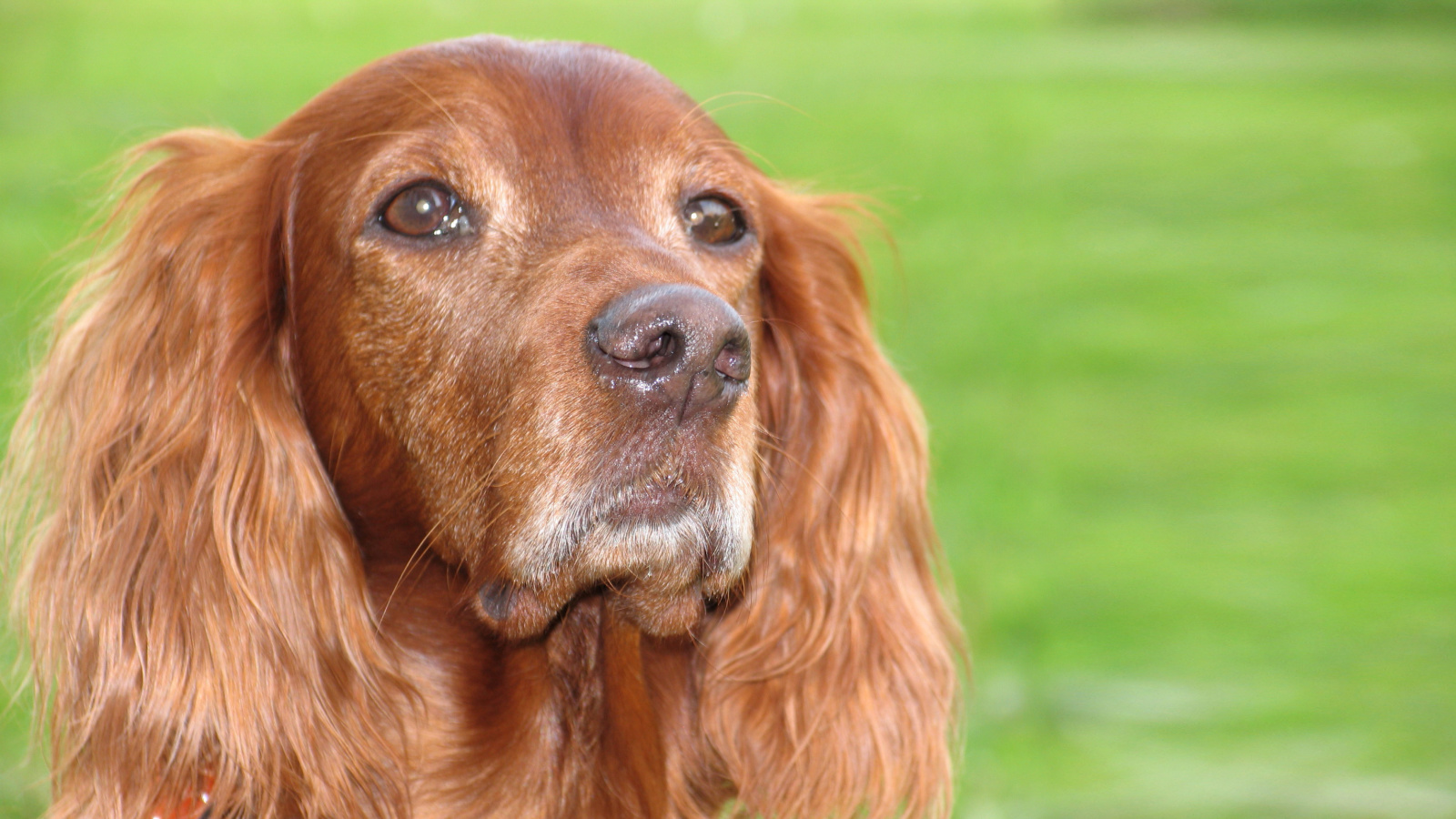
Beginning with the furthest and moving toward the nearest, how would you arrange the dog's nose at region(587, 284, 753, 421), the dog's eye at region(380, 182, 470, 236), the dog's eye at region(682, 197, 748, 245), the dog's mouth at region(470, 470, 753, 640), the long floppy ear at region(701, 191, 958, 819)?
the long floppy ear at region(701, 191, 958, 819) < the dog's eye at region(682, 197, 748, 245) < the dog's eye at region(380, 182, 470, 236) < the dog's mouth at region(470, 470, 753, 640) < the dog's nose at region(587, 284, 753, 421)

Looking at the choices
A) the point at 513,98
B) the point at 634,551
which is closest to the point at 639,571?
the point at 634,551

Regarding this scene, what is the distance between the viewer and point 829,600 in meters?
2.80

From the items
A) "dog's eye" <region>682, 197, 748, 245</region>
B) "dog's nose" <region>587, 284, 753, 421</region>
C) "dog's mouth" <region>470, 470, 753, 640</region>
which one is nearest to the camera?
"dog's nose" <region>587, 284, 753, 421</region>

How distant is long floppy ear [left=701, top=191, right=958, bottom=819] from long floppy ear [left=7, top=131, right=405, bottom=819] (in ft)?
2.09

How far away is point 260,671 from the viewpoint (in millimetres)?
2332

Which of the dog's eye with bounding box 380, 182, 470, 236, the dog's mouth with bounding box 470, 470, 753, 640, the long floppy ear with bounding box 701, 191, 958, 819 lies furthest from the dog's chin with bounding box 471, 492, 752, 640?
the dog's eye with bounding box 380, 182, 470, 236

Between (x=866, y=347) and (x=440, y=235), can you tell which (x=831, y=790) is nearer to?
(x=866, y=347)

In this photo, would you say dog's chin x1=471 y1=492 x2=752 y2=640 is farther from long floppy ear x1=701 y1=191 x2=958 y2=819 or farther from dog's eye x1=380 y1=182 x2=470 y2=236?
dog's eye x1=380 y1=182 x2=470 y2=236

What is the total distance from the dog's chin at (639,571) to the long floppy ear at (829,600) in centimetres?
37

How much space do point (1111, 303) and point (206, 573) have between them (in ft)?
29.2

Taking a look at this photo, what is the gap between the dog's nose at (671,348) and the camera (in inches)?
80.2

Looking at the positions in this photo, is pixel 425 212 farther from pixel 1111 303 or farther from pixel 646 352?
pixel 1111 303

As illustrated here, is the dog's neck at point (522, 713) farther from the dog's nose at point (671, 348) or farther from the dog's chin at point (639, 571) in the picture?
the dog's nose at point (671, 348)

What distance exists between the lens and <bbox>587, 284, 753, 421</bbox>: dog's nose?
2.04 meters
